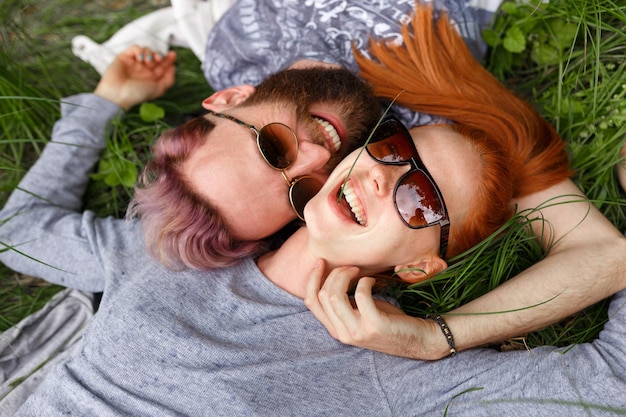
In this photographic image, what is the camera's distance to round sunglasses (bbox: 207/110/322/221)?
8.73 ft

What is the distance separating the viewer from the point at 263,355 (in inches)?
101

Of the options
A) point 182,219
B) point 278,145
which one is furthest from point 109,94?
point 278,145

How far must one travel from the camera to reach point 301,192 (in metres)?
2.77

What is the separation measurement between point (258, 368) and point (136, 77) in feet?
7.77

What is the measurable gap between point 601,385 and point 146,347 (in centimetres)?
216

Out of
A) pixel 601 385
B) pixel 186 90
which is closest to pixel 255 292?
pixel 601 385

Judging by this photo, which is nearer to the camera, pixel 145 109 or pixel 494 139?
pixel 494 139

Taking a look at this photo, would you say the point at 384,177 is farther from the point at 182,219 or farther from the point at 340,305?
the point at 182,219

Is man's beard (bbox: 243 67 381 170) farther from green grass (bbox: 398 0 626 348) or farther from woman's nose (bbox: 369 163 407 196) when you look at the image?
green grass (bbox: 398 0 626 348)

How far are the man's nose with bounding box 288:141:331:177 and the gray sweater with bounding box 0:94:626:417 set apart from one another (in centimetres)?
63

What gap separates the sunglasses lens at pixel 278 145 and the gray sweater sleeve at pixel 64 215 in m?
1.19

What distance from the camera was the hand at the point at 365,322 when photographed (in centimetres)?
232

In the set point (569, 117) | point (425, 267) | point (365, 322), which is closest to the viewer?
point (365, 322)

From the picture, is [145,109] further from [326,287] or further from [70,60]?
[326,287]
